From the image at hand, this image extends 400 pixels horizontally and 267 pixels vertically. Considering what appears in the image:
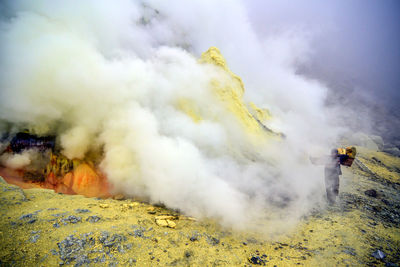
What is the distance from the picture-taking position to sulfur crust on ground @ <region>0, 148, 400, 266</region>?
2260 mm

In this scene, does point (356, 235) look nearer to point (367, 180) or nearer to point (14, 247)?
point (367, 180)

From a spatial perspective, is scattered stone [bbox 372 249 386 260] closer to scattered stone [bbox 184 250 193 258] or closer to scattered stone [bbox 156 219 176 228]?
scattered stone [bbox 184 250 193 258]

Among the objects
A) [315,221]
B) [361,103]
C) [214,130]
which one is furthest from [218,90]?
[361,103]

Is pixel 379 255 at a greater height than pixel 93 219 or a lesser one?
greater

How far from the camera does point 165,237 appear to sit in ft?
9.46

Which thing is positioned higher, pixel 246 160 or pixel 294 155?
pixel 294 155

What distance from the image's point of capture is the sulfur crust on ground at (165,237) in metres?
2.26

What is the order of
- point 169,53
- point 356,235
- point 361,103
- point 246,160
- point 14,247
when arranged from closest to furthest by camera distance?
point 14,247 → point 356,235 → point 246,160 → point 169,53 → point 361,103

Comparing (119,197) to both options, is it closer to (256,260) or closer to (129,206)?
(129,206)

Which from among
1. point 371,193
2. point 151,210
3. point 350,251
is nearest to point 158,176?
point 151,210

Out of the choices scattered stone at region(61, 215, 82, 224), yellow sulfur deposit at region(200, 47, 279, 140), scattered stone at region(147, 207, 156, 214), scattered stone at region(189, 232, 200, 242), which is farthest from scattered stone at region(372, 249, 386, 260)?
scattered stone at region(61, 215, 82, 224)

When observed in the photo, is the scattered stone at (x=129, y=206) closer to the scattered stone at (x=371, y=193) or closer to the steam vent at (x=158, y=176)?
the steam vent at (x=158, y=176)

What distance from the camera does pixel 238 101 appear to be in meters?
6.55

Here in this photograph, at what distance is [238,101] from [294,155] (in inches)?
126
